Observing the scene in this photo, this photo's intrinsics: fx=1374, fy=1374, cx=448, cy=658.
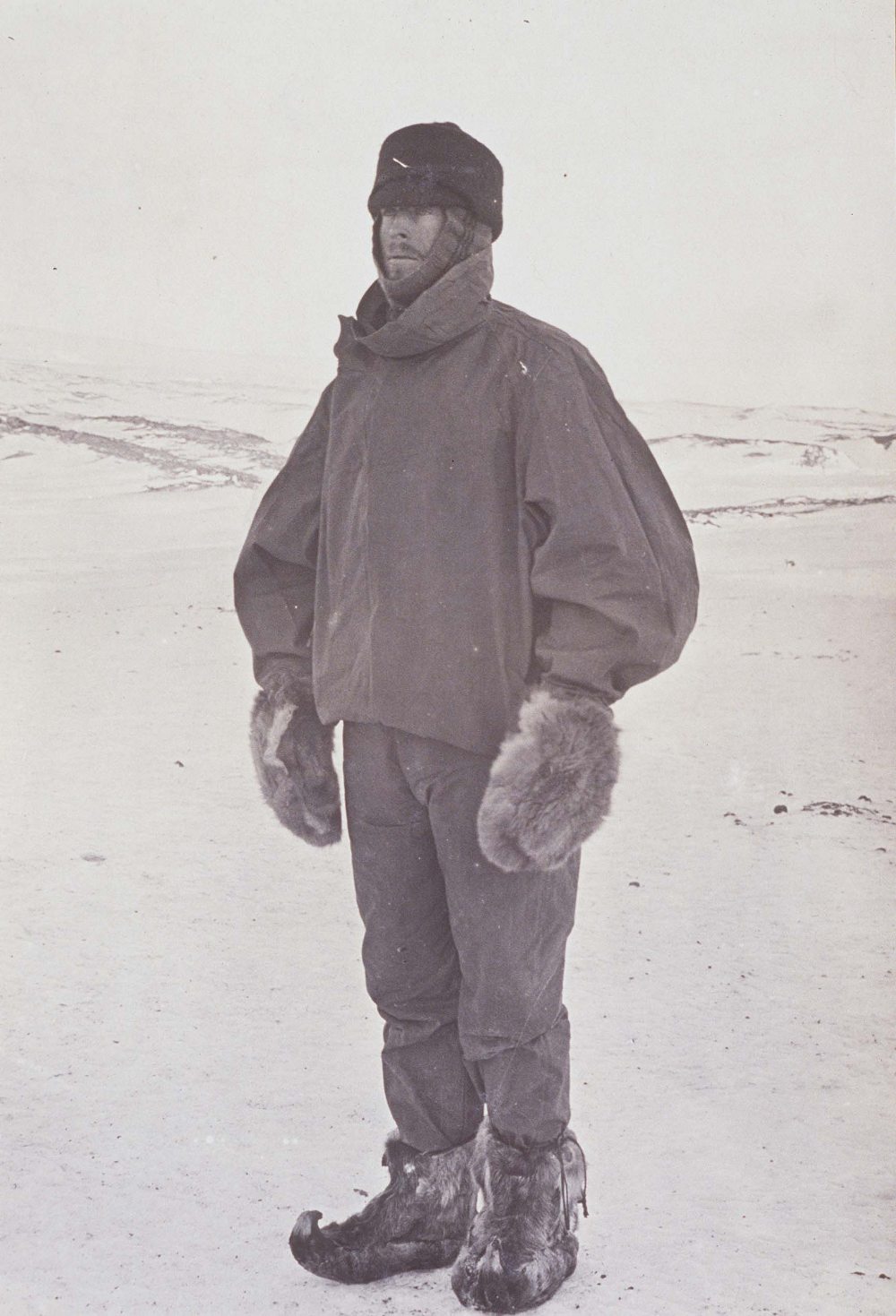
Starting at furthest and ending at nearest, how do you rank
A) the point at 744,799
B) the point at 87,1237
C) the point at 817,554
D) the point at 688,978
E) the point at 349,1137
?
1. the point at 817,554
2. the point at 744,799
3. the point at 688,978
4. the point at 349,1137
5. the point at 87,1237

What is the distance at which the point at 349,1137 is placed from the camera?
1.63 metres

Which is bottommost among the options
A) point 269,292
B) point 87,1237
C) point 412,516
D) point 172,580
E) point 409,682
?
point 87,1237

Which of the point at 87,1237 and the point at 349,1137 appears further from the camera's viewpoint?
the point at 349,1137

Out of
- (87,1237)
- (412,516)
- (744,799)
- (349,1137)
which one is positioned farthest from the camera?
(744,799)

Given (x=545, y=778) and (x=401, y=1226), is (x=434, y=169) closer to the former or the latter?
(x=545, y=778)

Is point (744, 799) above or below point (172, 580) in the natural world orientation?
below

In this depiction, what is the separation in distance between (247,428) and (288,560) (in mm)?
1110

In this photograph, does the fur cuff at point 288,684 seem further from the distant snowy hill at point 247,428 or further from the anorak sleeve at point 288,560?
the distant snowy hill at point 247,428

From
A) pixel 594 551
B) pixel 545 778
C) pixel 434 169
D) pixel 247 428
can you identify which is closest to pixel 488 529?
pixel 594 551

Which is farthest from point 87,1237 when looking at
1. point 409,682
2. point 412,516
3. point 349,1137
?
point 412,516

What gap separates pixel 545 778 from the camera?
4.04 ft

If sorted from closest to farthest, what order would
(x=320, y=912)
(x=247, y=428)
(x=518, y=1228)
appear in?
(x=518, y=1228)
(x=320, y=912)
(x=247, y=428)

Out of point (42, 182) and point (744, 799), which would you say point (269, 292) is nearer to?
point (42, 182)

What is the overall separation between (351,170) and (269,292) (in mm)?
279
